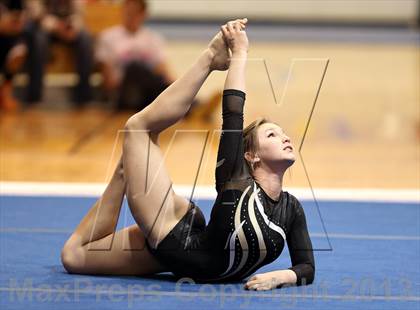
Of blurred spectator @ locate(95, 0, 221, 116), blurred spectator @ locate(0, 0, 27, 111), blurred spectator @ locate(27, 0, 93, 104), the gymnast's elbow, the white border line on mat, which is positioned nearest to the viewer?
the gymnast's elbow

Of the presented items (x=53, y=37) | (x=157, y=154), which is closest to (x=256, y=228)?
(x=157, y=154)

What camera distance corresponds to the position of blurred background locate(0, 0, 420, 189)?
22.4ft

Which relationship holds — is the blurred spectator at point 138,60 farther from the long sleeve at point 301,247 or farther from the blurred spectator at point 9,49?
the long sleeve at point 301,247

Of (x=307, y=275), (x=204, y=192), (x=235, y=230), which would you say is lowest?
(x=204, y=192)

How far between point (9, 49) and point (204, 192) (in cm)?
466

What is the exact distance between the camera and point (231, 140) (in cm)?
347

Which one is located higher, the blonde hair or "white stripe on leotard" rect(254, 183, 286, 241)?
the blonde hair

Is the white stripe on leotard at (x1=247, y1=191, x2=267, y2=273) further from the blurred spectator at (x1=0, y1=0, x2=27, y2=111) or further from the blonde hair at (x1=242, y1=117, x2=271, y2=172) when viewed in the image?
the blurred spectator at (x1=0, y1=0, x2=27, y2=111)

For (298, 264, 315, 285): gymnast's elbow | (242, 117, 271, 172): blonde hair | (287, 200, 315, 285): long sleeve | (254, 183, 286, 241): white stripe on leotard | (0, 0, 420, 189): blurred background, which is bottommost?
(0, 0, 420, 189): blurred background

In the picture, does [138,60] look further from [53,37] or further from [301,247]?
[301,247]

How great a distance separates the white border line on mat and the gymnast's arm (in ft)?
6.67

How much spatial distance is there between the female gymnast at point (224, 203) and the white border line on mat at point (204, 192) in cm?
190

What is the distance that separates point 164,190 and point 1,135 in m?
4.79

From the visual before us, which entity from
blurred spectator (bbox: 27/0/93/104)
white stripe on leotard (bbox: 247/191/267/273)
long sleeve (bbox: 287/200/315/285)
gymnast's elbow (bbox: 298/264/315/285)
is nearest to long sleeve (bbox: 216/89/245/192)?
white stripe on leotard (bbox: 247/191/267/273)
